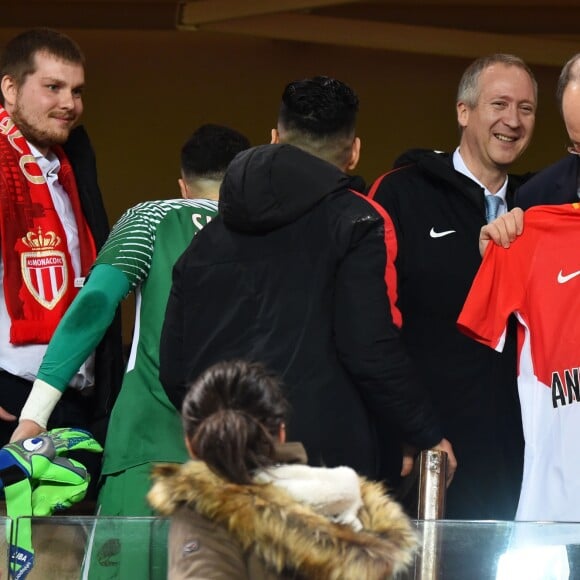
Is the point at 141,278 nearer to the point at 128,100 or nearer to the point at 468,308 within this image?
the point at 468,308

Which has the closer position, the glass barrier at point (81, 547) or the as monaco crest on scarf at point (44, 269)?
the glass barrier at point (81, 547)

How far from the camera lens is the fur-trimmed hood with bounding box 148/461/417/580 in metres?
2.33

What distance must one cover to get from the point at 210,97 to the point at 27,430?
4337 mm

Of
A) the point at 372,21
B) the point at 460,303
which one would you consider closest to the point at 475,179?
the point at 460,303

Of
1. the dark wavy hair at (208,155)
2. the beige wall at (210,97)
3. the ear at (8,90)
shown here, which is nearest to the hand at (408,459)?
the dark wavy hair at (208,155)

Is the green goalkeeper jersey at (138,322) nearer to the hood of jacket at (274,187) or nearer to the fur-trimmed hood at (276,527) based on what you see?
the hood of jacket at (274,187)

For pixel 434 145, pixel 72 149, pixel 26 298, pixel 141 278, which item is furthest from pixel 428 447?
pixel 434 145

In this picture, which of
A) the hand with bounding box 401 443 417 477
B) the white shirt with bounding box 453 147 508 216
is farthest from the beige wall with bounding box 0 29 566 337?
the hand with bounding box 401 443 417 477

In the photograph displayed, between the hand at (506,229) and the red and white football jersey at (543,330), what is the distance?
0.02m

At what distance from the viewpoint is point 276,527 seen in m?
2.33

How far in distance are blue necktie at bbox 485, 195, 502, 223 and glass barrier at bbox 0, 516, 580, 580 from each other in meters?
1.16

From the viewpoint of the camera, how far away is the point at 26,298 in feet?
12.2

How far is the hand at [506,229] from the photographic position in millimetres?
3496

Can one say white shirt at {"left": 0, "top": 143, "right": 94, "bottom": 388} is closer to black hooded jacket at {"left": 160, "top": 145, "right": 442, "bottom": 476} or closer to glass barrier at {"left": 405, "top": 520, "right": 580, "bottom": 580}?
black hooded jacket at {"left": 160, "top": 145, "right": 442, "bottom": 476}
